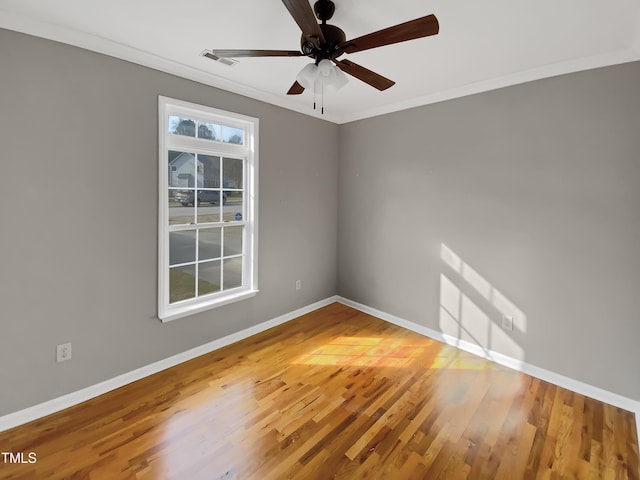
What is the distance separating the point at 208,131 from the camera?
9.56ft

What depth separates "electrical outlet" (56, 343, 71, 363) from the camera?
7.06 feet

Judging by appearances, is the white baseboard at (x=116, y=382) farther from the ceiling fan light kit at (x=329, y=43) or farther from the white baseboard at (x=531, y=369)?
the ceiling fan light kit at (x=329, y=43)

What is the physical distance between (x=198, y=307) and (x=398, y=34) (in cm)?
261

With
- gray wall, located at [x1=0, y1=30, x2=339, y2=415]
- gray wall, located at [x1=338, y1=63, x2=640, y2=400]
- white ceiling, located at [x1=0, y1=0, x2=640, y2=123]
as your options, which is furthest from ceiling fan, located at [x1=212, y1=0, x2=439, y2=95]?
gray wall, located at [x1=338, y1=63, x2=640, y2=400]

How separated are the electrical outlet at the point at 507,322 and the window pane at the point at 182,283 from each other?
2.94 m

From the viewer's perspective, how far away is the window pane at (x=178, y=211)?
8.91 feet

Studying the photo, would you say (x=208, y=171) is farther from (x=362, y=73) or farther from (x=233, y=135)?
(x=362, y=73)

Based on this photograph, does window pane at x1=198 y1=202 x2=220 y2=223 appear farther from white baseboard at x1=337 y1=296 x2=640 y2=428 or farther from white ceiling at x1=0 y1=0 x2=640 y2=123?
white baseboard at x1=337 y1=296 x2=640 y2=428

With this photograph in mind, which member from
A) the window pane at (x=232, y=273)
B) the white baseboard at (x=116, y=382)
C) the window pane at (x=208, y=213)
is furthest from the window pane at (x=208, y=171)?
the white baseboard at (x=116, y=382)

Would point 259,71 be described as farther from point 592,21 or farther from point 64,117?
point 592,21

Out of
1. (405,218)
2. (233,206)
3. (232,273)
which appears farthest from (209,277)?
(405,218)

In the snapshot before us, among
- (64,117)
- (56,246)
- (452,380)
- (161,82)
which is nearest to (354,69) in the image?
(161,82)

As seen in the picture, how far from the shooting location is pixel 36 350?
6.79ft

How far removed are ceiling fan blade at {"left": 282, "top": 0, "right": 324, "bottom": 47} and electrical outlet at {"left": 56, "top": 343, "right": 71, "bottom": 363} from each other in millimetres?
2580
